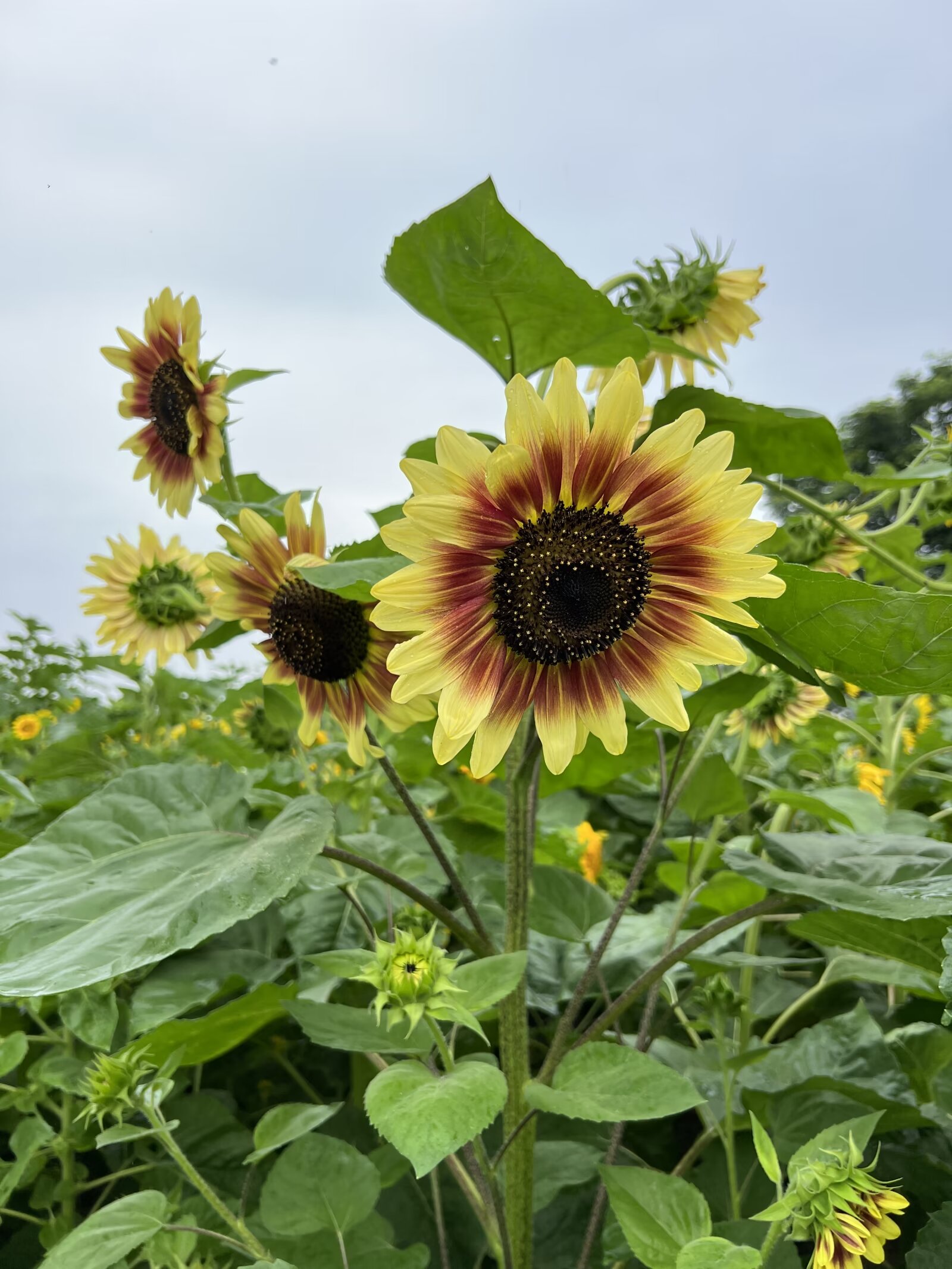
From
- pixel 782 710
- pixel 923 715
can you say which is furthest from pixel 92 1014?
pixel 923 715

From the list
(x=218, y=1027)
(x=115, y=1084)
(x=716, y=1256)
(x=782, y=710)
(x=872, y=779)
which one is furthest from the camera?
(x=872, y=779)

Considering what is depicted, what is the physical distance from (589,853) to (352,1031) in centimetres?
62

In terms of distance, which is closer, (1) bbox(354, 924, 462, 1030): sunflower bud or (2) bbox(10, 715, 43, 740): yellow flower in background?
(1) bbox(354, 924, 462, 1030): sunflower bud

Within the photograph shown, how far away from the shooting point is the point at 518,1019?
2.15 ft

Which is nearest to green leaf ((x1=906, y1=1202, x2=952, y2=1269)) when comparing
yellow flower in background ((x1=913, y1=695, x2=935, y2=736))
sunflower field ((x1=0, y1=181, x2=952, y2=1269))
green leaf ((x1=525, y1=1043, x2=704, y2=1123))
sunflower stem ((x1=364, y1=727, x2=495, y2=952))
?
sunflower field ((x1=0, y1=181, x2=952, y2=1269))

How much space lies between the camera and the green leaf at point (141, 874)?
55 centimetres

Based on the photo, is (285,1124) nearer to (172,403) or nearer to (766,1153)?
(766,1153)

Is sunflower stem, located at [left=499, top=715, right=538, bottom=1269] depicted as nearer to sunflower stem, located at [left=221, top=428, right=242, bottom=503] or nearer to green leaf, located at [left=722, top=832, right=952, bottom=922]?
green leaf, located at [left=722, top=832, right=952, bottom=922]

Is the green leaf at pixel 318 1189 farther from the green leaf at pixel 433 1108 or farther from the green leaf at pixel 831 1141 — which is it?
the green leaf at pixel 831 1141

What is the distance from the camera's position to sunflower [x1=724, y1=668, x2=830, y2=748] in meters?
1.15

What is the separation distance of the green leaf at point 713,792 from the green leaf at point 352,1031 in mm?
352

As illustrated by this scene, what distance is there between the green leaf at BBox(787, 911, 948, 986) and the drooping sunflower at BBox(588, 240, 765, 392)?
49 cm

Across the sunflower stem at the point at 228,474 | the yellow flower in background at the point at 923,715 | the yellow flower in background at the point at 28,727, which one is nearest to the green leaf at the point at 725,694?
the sunflower stem at the point at 228,474

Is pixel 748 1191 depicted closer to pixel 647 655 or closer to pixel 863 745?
pixel 647 655
